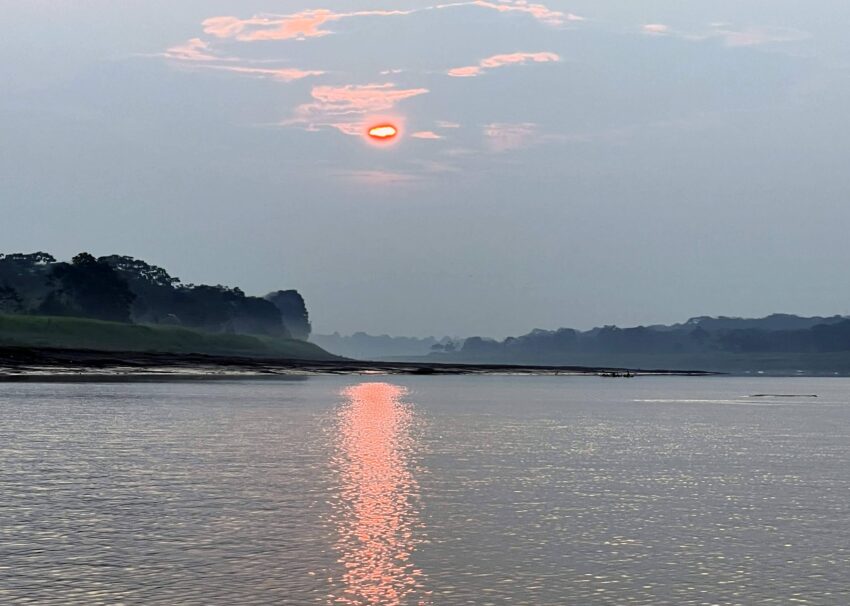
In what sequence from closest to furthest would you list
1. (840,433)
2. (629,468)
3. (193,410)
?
(629,468) → (840,433) → (193,410)

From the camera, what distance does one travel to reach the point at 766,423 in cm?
8331

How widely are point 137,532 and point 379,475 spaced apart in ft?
50.0

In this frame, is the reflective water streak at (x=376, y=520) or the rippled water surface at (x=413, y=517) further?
the rippled water surface at (x=413, y=517)

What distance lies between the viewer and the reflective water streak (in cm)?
2203

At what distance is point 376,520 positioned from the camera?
30844 millimetres

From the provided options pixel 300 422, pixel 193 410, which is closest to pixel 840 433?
pixel 300 422

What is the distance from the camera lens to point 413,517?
3138 centimetres

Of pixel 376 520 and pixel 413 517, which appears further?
pixel 413 517

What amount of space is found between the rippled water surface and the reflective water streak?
9 centimetres

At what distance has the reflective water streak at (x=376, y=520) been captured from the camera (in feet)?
72.3

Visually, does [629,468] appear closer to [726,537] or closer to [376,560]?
[726,537]

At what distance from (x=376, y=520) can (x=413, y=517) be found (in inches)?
46.9

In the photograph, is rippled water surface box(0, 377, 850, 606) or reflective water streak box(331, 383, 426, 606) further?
rippled water surface box(0, 377, 850, 606)

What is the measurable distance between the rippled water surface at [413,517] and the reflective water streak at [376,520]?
3.6 inches
